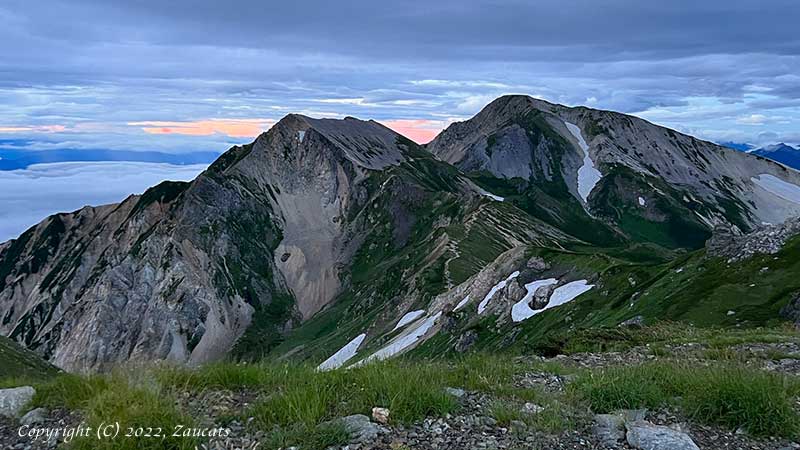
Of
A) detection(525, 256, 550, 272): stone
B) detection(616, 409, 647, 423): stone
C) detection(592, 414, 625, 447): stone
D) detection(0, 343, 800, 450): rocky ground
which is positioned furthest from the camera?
detection(525, 256, 550, 272): stone

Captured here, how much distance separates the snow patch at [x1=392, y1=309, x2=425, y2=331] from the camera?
136050 millimetres

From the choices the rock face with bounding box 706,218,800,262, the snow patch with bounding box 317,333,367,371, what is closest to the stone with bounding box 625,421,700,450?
the rock face with bounding box 706,218,800,262

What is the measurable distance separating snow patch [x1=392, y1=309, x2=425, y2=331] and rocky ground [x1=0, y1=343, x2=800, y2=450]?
125040mm

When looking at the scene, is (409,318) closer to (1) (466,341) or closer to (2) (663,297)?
(1) (466,341)

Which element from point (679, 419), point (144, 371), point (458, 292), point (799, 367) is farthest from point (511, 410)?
point (458, 292)

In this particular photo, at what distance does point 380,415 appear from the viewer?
401 inches

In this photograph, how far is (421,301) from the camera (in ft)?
479

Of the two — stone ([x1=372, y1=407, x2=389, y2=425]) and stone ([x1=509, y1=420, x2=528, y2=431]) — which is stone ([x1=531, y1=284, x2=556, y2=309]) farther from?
stone ([x1=372, y1=407, x2=389, y2=425])

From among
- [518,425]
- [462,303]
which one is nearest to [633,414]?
[518,425]

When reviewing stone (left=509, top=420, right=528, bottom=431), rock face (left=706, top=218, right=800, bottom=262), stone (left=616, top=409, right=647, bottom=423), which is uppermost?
stone (left=509, top=420, right=528, bottom=431)

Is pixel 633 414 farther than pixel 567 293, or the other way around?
pixel 567 293

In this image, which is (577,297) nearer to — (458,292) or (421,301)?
(458,292)

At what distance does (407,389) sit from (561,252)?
99.9 metres

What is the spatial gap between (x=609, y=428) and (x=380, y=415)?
3662 mm
